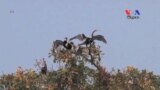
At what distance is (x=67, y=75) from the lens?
29.7 metres

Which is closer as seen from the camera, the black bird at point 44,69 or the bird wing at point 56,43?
the bird wing at point 56,43

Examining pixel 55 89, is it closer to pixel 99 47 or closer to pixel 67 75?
pixel 67 75

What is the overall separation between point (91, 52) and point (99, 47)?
46 centimetres

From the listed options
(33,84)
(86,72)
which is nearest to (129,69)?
(86,72)

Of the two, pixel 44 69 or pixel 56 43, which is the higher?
pixel 56 43

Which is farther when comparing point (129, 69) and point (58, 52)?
point (129, 69)

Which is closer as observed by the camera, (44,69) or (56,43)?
(56,43)

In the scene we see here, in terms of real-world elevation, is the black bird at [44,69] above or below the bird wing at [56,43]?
below

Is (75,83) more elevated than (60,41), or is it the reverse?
(60,41)

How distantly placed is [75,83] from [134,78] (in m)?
3.46

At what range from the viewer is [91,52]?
2961 centimetres

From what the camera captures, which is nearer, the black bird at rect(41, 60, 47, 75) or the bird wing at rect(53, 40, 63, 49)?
the bird wing at rect(53, 40, 63, 49)

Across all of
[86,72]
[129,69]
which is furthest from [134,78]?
[86,72]

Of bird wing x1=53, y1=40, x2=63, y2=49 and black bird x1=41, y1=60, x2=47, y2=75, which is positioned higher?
bird wing x1=53, y1=40, x2=63, y2=49
